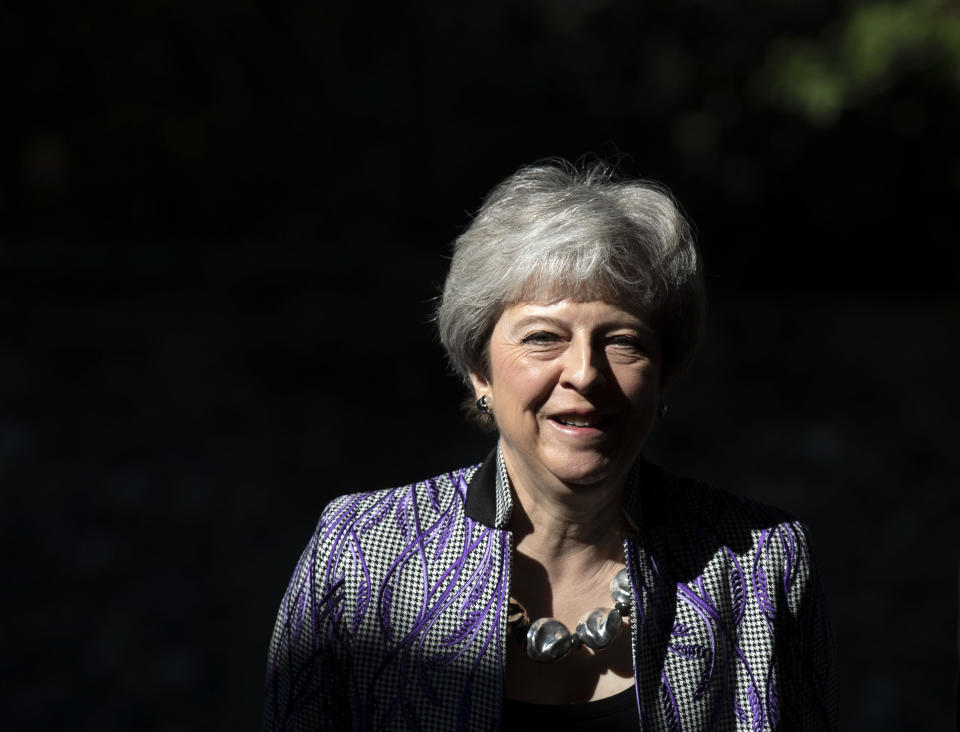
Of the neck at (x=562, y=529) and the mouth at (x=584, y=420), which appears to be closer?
the mouth at (x=584, y=420)

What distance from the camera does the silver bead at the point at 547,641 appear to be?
203 centimetres

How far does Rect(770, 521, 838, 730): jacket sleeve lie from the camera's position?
2059 mm

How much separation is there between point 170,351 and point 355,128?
6.48 feet

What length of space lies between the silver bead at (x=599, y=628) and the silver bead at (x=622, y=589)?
27mm

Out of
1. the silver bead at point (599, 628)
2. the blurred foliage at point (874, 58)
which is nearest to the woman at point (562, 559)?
the silver bead at point (599, 628)

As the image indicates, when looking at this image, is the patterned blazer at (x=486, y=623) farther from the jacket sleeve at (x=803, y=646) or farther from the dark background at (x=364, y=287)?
the dark background at (x=364, y=287)

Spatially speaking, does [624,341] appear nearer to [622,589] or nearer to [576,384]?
[576,384]

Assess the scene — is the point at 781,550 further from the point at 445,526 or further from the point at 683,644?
the point at 445,526

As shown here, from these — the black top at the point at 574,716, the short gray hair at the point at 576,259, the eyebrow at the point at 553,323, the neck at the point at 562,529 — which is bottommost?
the black top at the point at 574,716

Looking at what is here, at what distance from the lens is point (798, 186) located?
21.2ft

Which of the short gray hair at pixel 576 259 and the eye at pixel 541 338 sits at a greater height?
the short gray hair at pixel 576 259

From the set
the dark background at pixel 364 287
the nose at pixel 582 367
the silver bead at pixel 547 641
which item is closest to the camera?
the nose at pixel 582 367

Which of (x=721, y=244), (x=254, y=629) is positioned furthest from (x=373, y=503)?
(x=721, y=244)

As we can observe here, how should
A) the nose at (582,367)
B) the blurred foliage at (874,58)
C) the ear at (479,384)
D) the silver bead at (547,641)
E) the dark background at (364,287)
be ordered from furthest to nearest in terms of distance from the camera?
the blurred foliage at (874,58), the dark background at (364,287), the ear at (479,384), the silver bead at (547,641), the nose at (582,367)
